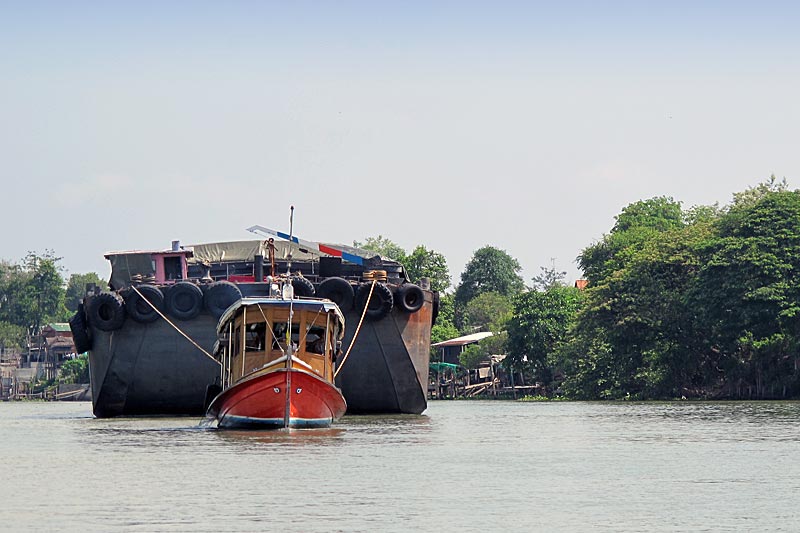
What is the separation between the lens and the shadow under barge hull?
118 feet

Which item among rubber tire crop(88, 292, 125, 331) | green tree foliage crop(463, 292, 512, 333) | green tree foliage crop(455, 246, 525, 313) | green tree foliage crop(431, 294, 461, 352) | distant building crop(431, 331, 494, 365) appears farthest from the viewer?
green tree foliage crop(455, 246, 525, 313)

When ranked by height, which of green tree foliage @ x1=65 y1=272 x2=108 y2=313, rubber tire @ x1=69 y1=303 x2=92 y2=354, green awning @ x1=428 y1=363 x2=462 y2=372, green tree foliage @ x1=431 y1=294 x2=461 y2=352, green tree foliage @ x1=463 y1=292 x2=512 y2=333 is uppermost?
green tree foliage @ x1=65 y1=272 x2=108 y2=313

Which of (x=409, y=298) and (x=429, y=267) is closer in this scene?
(x=409, y=298)

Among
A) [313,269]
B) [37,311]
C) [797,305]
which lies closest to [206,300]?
[313,269]

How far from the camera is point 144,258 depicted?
42125mm

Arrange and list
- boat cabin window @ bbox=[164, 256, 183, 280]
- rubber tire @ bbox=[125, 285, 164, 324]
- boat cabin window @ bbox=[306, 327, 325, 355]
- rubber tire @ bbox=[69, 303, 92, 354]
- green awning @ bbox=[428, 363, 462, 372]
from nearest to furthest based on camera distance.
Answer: boat cabin window @ bbox=[306, 327, 325, 355] < rubber tire @ bbox=[125, 285, 164, 324] < rubber tire @ bbox=[69, 303, 92, 354] < boat cabin window @ bbox=[164, 256, 183, 280] < green awning @ bbox=[428, 363, 462, 372]

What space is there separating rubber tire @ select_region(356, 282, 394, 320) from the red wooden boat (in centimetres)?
571

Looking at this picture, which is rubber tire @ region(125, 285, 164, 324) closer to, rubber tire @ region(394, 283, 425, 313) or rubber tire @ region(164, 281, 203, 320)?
rubber tire @ region(164, 281, 203, 320)

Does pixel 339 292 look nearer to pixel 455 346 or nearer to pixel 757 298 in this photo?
pixel 757 298

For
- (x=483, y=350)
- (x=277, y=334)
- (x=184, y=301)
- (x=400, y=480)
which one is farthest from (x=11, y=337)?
(x=400, y=480)

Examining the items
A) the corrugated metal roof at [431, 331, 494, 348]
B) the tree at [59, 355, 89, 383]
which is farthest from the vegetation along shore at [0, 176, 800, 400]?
the tree at [59, 355, 89, 383]

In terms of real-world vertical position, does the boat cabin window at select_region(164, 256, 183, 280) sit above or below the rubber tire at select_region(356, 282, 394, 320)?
above

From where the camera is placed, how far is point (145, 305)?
119 ft

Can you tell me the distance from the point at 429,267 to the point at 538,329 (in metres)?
26.8
